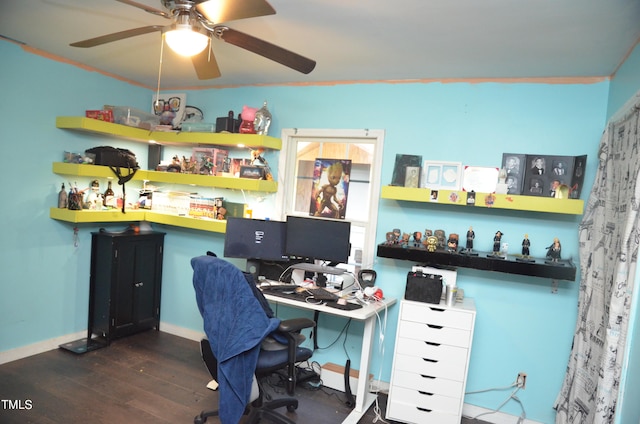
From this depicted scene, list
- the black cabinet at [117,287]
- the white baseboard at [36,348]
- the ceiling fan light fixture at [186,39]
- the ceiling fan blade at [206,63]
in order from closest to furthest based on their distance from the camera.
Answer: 1. the ceiling fan light fixture at [186,39]
2. the ceiling fan blade at [206,63]
3. the white baseboard at [36,348]
4. the black cabinet at [117,287]

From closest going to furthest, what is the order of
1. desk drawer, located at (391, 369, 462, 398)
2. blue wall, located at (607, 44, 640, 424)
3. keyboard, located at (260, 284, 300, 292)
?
1. blue wall, located at (607, 44, 640, 424)
2. desk drawer, located at (391, 369, 462, 398)
3. keyboard, located at (260, 284, 300, 292)

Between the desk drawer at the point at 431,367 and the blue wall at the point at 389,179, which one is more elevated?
the blue wall at the point at 389,179

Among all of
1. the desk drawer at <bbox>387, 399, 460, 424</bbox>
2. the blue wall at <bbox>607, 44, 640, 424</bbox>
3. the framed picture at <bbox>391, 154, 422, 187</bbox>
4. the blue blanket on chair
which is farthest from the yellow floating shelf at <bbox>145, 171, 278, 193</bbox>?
the blue wall at <bbox>607, 44, 640, 424</bbox>

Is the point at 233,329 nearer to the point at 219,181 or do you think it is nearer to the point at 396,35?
the point at 219,181

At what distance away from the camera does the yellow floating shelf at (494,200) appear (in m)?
2.47

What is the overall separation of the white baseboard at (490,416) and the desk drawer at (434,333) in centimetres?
70

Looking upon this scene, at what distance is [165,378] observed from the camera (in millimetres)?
3041

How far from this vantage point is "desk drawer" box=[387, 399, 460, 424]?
8.42 feet

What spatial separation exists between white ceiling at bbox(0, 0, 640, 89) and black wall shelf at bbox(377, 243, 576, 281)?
1.26m

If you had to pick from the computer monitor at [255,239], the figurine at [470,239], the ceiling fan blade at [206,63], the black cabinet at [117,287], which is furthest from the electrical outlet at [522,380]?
the black cabinet at [117,287]

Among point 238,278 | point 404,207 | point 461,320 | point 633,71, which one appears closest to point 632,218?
point 633,71

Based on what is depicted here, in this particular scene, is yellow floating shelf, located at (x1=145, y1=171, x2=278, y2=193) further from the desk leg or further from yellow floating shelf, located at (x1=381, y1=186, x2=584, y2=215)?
the desk leg

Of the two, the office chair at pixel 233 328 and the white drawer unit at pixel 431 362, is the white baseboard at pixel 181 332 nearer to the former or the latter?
the office chair at pixel 233 328

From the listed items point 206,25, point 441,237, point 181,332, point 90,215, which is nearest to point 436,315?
point 441,237
